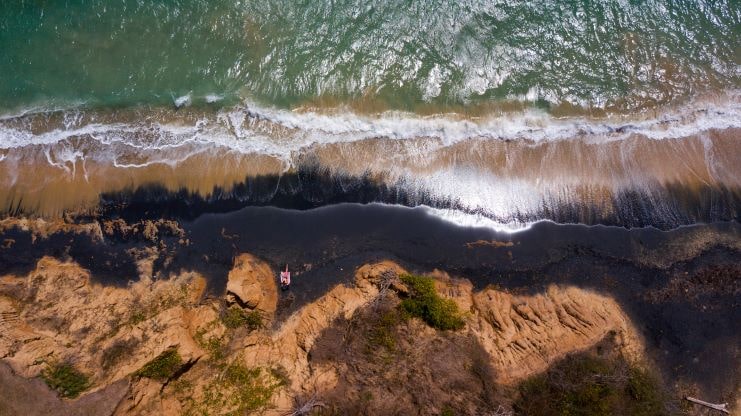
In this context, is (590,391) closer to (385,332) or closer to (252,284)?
(385,332)

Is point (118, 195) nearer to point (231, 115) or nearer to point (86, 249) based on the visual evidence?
point (86, 249)

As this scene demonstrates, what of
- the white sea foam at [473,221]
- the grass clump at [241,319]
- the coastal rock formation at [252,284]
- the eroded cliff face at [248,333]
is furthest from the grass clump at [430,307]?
the grass clump at [241,319]

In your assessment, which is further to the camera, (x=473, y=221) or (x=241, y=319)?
(x=473, y=221)

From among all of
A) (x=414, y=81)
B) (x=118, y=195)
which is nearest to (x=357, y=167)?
(x=414, y=81)

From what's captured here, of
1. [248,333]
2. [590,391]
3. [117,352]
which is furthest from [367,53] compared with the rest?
[590,391]

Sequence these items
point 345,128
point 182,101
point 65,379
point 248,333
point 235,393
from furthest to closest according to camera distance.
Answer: point 182,101 → point 345,128 → point 248,333 → point 235,393 → point 65,379

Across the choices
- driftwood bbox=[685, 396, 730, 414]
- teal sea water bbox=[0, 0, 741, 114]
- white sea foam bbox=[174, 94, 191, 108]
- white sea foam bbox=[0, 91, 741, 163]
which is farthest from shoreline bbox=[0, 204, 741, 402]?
teal sea water bbox=[0, 0, 741, 114]

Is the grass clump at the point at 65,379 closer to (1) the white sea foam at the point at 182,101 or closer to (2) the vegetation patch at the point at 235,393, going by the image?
(2) the vegetation patch at the point at 235,393
